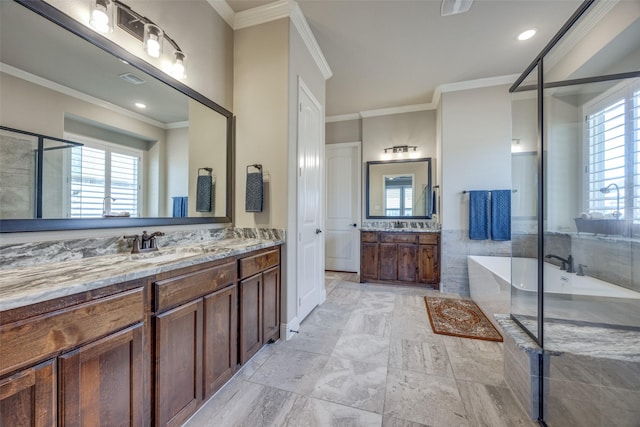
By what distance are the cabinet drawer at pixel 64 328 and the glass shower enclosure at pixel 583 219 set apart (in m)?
2.04

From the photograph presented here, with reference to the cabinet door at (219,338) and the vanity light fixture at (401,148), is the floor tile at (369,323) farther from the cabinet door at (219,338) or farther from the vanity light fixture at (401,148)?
the vanity light fixture at (401,148)

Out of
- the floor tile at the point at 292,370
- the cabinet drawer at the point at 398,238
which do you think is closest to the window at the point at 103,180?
the floor tile at the point at 292,370

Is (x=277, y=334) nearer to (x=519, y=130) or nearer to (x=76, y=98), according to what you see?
(x=76, y=98)

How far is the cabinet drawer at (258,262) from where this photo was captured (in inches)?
67.9

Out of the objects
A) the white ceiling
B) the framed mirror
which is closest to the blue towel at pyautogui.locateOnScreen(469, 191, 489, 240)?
the framed mirror

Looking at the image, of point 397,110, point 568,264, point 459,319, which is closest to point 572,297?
point 568,264

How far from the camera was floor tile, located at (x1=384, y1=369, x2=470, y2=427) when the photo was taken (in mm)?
1367

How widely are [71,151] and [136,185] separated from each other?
356mm

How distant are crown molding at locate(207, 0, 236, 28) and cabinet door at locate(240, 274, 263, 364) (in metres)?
2.27

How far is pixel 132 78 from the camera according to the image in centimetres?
159

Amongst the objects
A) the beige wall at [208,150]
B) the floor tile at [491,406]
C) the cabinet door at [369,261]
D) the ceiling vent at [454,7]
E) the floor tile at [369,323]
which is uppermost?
the ceiling vent at [454,7]

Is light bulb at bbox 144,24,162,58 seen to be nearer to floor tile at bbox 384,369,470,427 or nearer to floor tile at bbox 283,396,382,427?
floor tile at bbox 283,396,382,427

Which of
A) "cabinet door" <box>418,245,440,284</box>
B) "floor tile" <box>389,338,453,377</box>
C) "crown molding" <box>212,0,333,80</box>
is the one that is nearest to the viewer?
"floor tile" <box>389,338,453,377</box>

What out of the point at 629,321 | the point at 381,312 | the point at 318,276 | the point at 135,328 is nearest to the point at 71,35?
the point at 135,328
